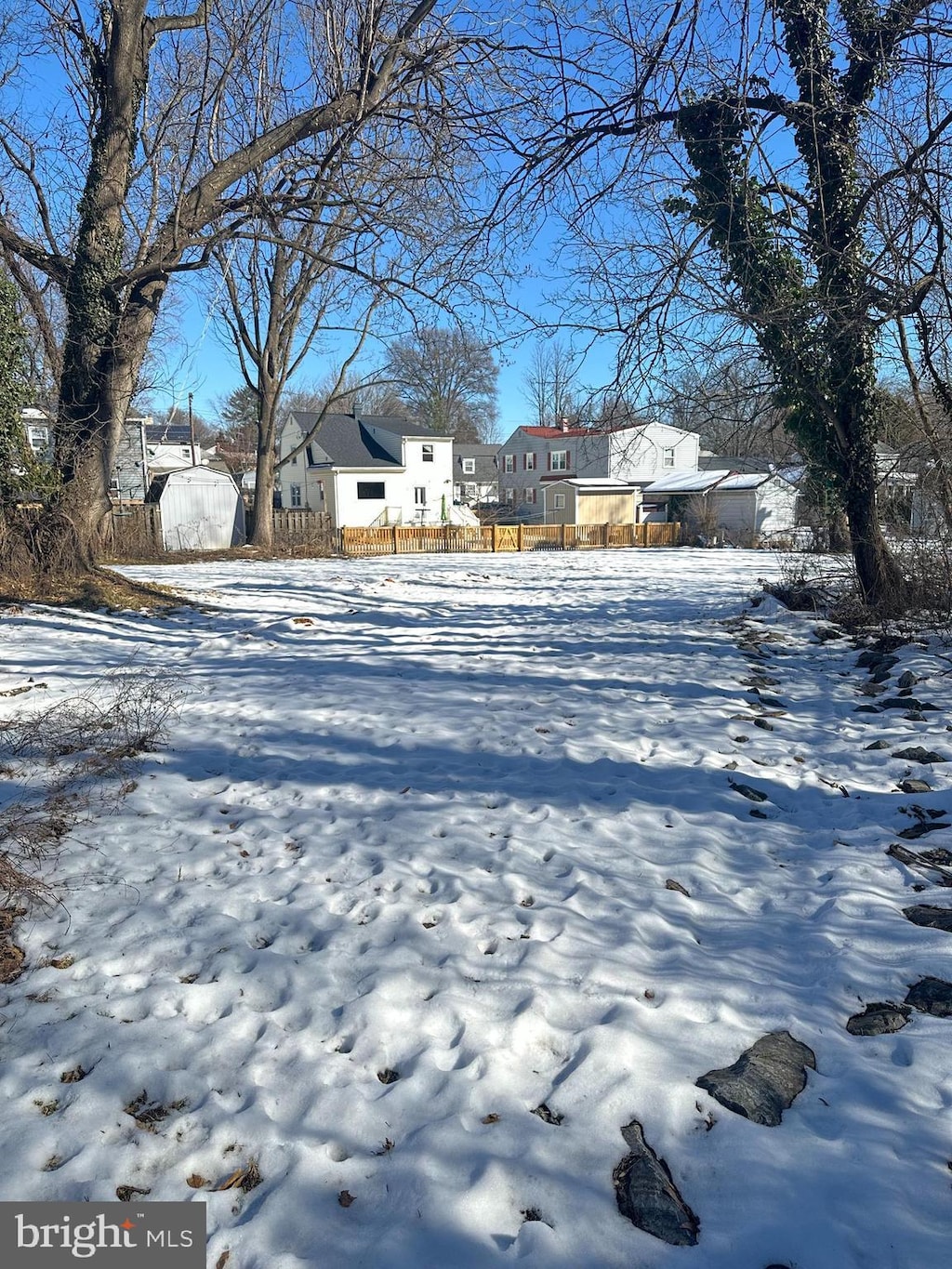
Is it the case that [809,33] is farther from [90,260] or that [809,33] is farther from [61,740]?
[90,260]

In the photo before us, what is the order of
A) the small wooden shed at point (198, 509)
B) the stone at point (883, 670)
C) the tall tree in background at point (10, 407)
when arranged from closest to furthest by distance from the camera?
the stone at point (883, 670), the tall tree in background at point (10, 407), the small wooden shed at point (198, 509)

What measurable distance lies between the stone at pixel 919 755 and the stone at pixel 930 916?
2.28 metres

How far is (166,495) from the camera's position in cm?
2556

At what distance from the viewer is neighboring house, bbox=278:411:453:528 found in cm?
3656

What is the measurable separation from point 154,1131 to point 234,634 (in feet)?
27.5

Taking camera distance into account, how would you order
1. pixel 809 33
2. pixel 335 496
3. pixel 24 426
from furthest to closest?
pixel 335 496 → pixel 24 426 → pixel 809 33

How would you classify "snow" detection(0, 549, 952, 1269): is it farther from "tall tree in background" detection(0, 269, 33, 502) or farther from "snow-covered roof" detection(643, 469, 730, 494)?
"snow-covered roof" detection(643, 469, 730, 494)

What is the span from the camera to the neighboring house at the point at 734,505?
33688 mm

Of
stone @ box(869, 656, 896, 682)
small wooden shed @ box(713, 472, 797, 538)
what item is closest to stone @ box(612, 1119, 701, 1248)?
stone @ box(869, 656, 896, 682)

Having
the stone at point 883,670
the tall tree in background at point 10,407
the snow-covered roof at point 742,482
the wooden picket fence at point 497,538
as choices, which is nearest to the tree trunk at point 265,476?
the wooden picket fence at point 497,538

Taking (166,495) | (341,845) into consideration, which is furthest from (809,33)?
(166,495)

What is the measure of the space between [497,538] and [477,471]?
32052mm

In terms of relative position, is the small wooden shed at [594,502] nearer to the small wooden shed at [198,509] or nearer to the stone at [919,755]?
the small wooden shed at [198,509]

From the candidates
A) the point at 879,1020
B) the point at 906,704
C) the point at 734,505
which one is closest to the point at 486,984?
the point at 879,1020
